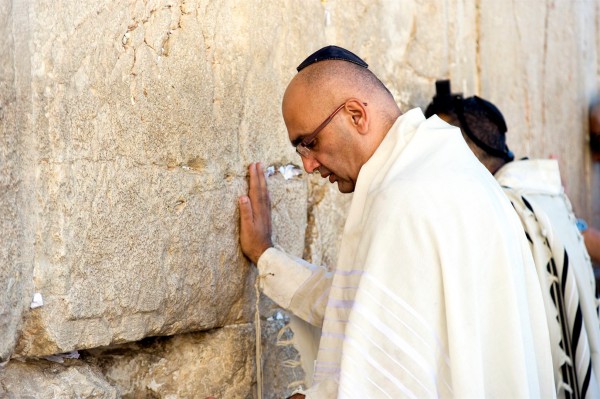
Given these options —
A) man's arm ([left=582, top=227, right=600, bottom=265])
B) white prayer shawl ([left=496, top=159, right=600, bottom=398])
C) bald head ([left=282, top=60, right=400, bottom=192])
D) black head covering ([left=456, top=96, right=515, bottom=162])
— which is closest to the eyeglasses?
bald head ([left=282, top=60, right=400, bottom=192])

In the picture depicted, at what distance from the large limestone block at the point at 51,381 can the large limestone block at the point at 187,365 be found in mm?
128

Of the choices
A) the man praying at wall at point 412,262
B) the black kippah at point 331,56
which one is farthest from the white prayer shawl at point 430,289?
the black kippah at point 331,56

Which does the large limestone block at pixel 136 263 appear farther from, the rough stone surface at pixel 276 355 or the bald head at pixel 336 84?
the bald head at pixel 336 84

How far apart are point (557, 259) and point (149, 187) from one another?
4.78 ft

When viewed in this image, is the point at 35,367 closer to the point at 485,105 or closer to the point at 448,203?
the point at 448,203

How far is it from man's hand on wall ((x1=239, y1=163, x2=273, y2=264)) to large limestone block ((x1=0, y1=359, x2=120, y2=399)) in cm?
62

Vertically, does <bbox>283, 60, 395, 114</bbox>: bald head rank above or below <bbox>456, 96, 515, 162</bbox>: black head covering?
above

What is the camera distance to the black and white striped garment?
2.88 meters

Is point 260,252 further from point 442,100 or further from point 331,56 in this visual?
point 442,100

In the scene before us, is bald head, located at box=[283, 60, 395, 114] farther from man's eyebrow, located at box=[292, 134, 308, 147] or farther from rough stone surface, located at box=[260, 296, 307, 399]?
rough stone surface, located at box=[260, 296, 307, 399]

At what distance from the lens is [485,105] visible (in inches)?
140

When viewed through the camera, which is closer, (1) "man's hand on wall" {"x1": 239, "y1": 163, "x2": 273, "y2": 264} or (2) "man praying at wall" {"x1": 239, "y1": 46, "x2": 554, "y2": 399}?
(2) "man praying at wall" {"x1": 239, "y1": 46, "x2": 554, "y2": 399}

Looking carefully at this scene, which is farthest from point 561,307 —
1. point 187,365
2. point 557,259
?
point 187,365

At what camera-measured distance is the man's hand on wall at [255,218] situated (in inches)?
106
